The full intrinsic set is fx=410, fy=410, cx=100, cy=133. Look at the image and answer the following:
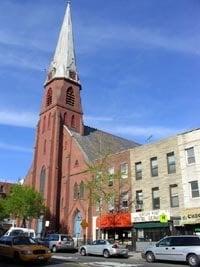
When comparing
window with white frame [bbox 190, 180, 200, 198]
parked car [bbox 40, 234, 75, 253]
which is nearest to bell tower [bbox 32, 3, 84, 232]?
parked car [bbox 40, 234, 75, 253]

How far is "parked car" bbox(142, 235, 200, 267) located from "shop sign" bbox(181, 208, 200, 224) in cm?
1080

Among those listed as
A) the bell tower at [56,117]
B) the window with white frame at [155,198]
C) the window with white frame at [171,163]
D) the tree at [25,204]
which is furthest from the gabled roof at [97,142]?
the window with white frame at [171,163]

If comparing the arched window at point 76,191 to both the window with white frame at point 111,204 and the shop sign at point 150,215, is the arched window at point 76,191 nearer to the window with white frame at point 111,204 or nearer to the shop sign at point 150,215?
the window with white frame at point 111,204

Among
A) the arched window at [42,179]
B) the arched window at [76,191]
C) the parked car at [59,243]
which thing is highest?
the arched window at [42,179]

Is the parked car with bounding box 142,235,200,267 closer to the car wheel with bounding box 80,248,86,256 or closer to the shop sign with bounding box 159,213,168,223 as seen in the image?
the car wheel with bounding box 80,248,86,256

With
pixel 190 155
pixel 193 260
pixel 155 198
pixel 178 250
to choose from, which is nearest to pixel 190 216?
pixel 155 198

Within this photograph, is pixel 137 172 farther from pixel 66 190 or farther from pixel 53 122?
pixel 53 122

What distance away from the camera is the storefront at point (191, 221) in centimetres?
3629

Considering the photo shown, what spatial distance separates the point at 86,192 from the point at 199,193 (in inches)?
717

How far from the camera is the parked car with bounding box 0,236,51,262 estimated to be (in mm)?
21273

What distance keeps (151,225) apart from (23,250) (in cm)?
2083

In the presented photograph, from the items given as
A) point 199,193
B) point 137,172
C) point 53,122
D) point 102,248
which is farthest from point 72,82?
point 102,248

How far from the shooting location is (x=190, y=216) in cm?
3688

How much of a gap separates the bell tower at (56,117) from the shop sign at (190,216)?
2380cm
